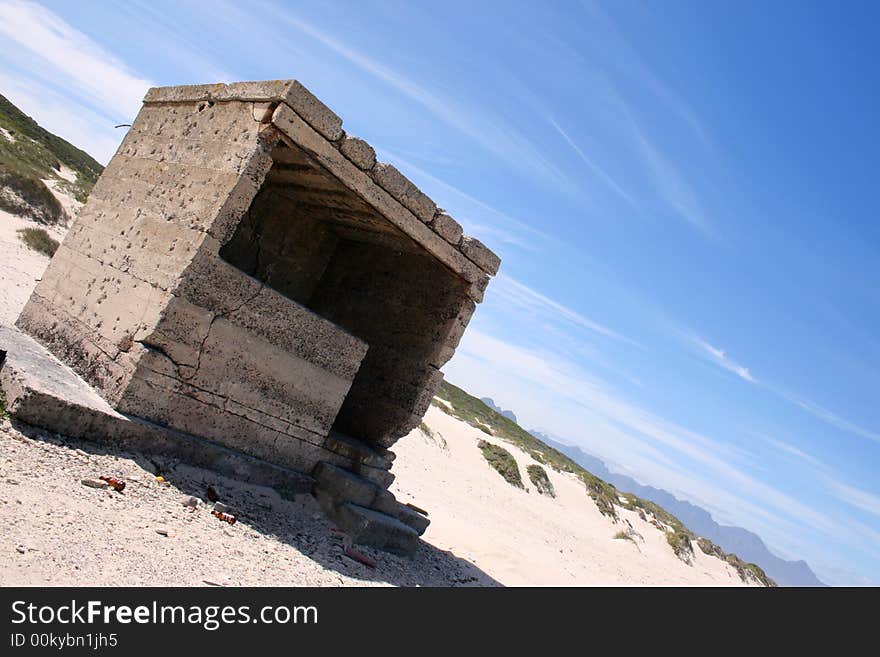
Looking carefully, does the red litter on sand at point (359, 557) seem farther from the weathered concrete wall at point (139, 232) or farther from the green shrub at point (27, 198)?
the green shrub at point (27, 198)

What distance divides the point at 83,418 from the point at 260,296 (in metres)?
1.68

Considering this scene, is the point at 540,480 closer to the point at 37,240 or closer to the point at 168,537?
the point at 37,240

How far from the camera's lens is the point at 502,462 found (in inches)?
784

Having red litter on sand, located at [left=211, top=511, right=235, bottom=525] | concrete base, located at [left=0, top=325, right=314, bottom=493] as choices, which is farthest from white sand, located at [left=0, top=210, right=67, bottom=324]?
red litter on sand, located at [left=211, top=511, right=235, bottom=525]

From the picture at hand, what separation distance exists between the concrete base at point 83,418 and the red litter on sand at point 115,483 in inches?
20.4

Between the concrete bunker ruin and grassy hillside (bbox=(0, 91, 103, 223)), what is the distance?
1174 centimetres

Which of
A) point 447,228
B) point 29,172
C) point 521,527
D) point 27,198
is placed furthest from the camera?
point 29,172

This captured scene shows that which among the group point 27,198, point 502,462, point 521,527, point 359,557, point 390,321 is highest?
point 390,321

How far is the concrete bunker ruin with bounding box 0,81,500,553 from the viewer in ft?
17.4

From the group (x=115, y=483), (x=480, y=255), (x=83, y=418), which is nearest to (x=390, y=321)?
(x=480, y=255)

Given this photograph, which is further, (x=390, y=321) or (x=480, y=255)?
(x=390, y=321)

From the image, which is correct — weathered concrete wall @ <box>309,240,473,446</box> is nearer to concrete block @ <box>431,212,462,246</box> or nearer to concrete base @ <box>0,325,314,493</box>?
concrete block @ <box>431,212,462,246</box>
